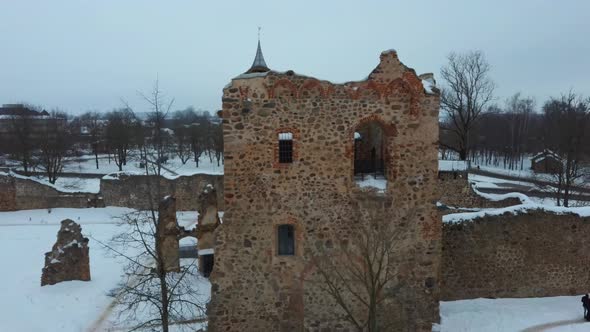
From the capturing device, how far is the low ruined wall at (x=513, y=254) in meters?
14.2

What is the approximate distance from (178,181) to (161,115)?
812 inches

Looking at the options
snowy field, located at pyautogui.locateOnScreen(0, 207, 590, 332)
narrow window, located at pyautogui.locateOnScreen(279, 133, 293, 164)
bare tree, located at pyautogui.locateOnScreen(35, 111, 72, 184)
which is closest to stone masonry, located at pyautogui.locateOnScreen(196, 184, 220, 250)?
snowy field, located at pyautogui.locateOnScreen(0, 207, 590, 332)

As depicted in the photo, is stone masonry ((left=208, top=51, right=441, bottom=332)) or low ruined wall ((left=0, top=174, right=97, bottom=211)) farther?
low ruined wall ((left=0, top=174, right=97, bottom=211))

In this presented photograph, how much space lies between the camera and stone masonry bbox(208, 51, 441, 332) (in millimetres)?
10156

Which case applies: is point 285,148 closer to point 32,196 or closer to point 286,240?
point 286,240

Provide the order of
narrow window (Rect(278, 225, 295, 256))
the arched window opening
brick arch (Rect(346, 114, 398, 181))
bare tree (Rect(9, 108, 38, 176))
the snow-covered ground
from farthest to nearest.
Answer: bare tree (Rect(9, 108, 38, 176))
the snow-covered ground
the arched window opening
narrow window (Rect(278, 225, 295, 256))
brick arch (Rect(346, 114, 398, 181))

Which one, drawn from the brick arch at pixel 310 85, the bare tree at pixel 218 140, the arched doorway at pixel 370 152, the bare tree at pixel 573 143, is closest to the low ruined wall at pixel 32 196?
the bare tree at pixel 218 140

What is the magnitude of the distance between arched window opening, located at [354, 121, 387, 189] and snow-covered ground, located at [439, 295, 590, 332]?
176 inches

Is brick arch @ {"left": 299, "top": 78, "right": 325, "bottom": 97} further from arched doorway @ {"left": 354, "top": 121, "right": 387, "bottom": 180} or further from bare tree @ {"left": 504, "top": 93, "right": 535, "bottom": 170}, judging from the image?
bare tree @ {"left": 504, "top": 93, "right": 535, "bottom": 170}

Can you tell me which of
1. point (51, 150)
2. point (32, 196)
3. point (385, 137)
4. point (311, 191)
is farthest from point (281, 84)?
point (51, 150)

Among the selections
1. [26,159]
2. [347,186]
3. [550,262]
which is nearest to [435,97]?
[347,186]

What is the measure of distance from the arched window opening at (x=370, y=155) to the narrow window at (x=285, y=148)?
1.86 meters

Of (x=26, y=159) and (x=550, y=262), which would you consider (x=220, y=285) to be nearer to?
(x=550, y=262)

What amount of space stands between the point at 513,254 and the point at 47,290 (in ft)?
56.0
